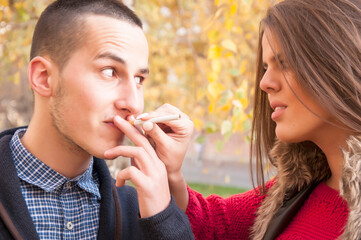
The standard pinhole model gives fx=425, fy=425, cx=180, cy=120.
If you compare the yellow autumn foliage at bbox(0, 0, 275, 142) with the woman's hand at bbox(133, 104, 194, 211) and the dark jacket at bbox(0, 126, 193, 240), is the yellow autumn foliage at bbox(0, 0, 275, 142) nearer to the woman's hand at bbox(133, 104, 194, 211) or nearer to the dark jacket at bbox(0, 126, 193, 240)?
the woman's hand at bbox(133, 104, 194, 211)

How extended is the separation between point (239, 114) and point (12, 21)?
2739mm

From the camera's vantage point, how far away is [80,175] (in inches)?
73.6

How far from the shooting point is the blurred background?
3.17 meters

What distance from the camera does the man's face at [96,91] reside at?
1.72 meters

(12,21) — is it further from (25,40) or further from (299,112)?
(299,112)

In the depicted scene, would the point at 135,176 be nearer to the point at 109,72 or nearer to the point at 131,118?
the point at 131,118

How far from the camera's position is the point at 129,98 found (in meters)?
1.77

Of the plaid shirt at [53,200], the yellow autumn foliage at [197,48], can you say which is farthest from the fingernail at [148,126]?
the yellow autumn foliage at [197,48]

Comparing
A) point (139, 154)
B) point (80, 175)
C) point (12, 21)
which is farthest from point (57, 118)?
point (12, 21)

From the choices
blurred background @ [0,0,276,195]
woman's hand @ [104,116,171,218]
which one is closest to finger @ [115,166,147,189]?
woman's hand @ [104,116,171,218]

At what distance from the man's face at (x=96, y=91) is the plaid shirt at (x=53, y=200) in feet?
0.50

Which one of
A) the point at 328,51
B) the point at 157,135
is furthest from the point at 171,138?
the point at 328,51

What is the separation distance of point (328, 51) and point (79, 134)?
3.53ft

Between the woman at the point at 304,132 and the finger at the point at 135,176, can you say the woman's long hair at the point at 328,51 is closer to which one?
the woman at the point at 304,132
